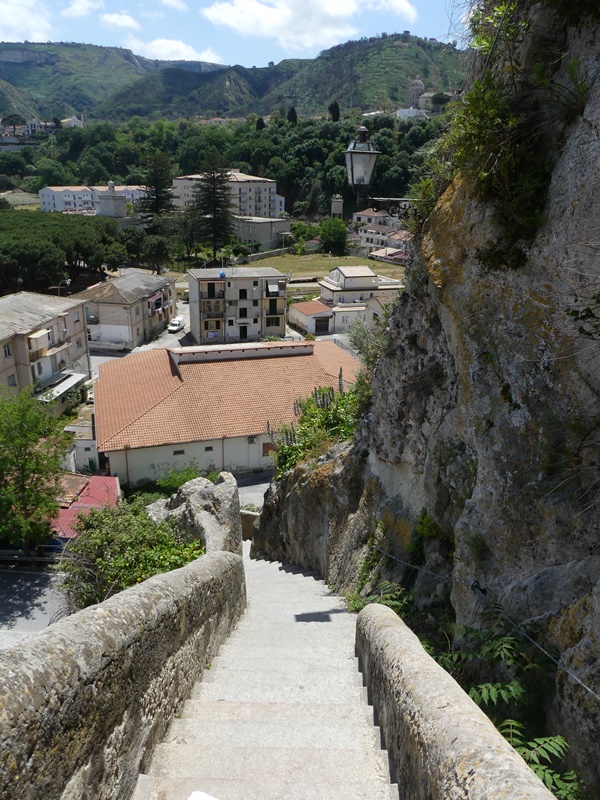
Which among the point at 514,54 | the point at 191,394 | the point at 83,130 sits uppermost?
the point at 83,130

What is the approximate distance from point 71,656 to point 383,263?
86650 mm

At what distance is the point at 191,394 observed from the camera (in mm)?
32062

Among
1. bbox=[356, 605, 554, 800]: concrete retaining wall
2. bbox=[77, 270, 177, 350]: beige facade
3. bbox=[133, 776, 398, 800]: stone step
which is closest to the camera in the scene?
bbox=[356, 605, 554, 800]: concrete retaining wall

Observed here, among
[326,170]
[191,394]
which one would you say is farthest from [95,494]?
[326,170]

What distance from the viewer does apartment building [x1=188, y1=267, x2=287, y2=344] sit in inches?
2076

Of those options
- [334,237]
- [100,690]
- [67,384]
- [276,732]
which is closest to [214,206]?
[334,237]

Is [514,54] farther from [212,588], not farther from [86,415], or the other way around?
[86,415]

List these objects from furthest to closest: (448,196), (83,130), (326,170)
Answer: (83,130), (326,170), (448,196)

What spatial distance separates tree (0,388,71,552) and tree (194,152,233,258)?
194ft

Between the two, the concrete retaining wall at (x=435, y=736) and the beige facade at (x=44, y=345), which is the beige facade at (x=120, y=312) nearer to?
the beige facade at (x=44, y=345)

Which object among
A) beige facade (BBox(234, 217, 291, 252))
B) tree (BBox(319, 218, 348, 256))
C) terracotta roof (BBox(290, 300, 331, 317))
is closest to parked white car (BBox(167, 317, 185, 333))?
terracotta roof (BBox(290, 300, 331, 317))

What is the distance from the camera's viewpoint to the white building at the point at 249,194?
341ft

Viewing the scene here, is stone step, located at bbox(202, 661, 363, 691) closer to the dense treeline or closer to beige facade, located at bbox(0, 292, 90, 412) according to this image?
beige facade, located at bbox(0, 292, 90, 412)

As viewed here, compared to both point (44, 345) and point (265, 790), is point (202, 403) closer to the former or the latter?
point (44, 345)
